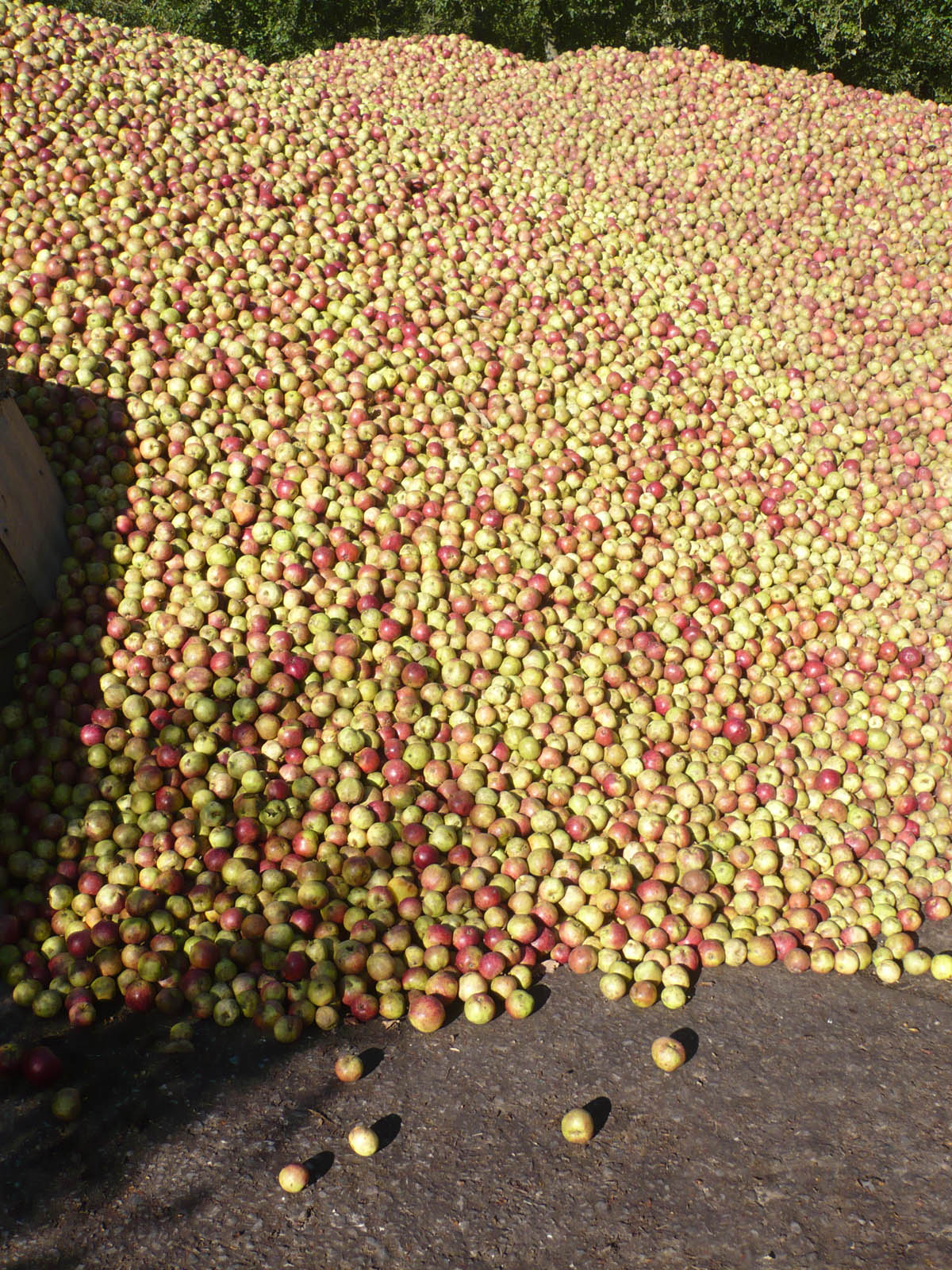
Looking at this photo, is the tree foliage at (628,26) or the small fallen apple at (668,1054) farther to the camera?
the tree foliage at (628,26)

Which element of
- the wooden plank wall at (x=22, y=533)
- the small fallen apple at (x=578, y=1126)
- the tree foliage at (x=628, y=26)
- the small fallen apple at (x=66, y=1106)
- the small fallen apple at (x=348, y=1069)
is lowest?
the small fallen apple at (x=66, y=1106)

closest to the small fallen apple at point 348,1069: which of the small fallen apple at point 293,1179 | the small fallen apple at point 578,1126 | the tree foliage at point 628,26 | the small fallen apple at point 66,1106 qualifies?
the small fallen apple at point 293,1179

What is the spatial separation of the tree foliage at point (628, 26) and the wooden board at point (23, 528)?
59.0 ft

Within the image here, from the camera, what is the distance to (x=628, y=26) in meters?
19.6

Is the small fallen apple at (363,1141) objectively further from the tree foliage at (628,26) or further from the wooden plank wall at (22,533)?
the tree foliage at (628,26)

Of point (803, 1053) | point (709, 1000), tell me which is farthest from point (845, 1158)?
point (709, 1000)

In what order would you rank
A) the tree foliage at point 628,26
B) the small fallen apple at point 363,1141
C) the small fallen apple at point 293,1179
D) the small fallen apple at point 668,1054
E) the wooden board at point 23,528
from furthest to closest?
the tree foliage at point 628,26
the wooden board at point 23,528
the small fallen apple at point 668,1054
the small fallen apple at point 363,1141
the small fallen apple at point 293,1179

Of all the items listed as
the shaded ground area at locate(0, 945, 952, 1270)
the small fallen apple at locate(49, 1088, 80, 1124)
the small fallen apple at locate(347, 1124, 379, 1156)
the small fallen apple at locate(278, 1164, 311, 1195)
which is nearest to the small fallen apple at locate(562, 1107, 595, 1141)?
the shaded ground area at locate(0, 945, 952, 1270)

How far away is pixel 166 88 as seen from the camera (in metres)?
9.91

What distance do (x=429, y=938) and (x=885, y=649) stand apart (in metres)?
4.11

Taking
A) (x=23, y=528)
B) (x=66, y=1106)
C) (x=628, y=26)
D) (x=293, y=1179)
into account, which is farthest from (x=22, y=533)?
(x=628, y=26)

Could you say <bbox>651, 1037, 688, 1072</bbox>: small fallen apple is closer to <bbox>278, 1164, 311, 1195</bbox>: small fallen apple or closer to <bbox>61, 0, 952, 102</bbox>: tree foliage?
<bbox>278, 1164, 311, 1195</bbox>: small fallen apple

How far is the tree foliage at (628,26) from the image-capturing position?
17.9m

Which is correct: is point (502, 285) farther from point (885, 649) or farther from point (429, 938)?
point (429, 938)
